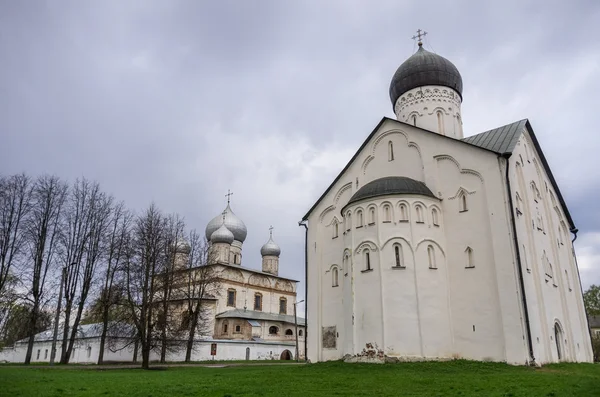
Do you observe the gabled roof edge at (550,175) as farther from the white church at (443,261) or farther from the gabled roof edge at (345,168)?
the gabled roof edge at (345,168)

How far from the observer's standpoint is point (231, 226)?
46844mm

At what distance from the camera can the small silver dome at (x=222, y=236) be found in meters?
43.3

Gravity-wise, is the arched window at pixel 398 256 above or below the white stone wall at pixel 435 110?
below

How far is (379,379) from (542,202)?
15.3 metres

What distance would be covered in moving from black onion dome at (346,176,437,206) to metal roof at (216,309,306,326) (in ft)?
76.1

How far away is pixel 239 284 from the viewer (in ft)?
138

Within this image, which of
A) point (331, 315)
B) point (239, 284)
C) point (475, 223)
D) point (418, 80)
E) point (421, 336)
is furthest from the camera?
point (239, 284)

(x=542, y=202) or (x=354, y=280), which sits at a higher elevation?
(x=542, y=202)

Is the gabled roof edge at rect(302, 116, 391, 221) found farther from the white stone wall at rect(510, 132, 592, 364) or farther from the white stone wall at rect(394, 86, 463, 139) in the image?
the white stone wall at rect(510, 132, 592, 364)

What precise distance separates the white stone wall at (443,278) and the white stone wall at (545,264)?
32.4 inches

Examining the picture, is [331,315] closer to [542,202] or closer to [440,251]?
[440,251]

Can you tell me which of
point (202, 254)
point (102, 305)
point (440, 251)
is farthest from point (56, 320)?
point (440, 251)

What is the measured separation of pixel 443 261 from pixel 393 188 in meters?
3.70

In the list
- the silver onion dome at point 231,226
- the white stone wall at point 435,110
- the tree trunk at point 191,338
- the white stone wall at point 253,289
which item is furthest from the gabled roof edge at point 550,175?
the silver onion dome at point 231,226
